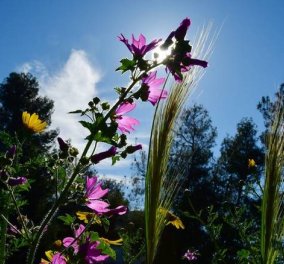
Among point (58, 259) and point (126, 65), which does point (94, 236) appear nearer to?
point (58, 259)

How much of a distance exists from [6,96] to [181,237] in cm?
1526

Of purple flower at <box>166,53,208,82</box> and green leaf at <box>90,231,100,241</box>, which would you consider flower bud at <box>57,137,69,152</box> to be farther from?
purple flower at <box>166,53,208,82</box>

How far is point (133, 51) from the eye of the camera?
65.7 inches

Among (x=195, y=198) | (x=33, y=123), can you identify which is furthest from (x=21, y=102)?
(x=33, y=123)

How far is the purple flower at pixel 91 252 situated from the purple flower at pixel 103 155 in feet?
0.93

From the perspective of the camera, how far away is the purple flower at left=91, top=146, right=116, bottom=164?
1.57 meters

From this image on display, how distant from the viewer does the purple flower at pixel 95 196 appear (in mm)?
1695

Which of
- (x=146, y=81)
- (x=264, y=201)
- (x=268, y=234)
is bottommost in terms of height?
(x=268, y=234)

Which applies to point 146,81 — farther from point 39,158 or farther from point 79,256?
point 39,158

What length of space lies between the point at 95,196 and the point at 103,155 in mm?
235

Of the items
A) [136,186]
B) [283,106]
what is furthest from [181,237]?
[283,106]

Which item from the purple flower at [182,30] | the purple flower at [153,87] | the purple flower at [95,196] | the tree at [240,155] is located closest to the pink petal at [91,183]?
the purple flower at [95,196]

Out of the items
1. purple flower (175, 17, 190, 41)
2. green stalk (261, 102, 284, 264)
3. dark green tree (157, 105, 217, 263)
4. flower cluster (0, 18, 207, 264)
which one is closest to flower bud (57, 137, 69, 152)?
flower cluster (0, 18, 207, 264)

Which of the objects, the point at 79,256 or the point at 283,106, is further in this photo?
the point at 283,106
